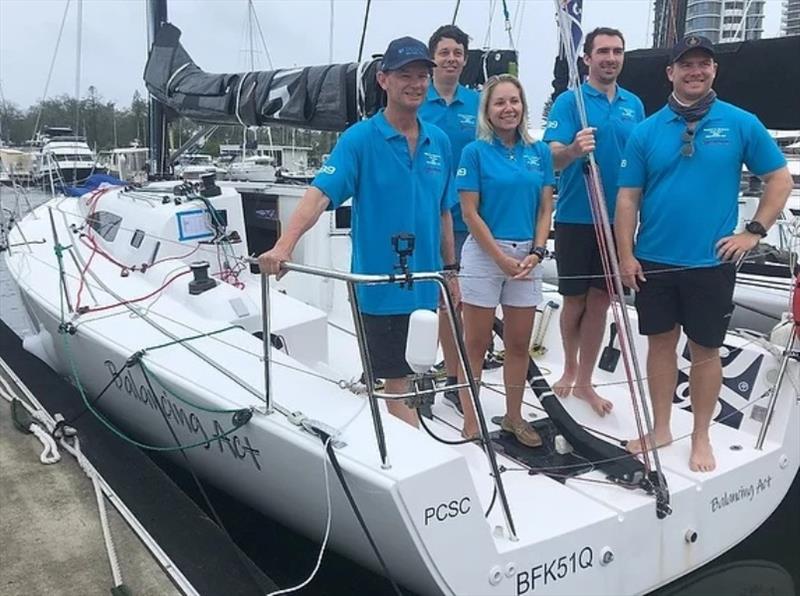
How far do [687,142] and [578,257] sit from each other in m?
0.81

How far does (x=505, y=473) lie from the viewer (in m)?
3.39

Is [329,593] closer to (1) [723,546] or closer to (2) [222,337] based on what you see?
(2) [222,337]

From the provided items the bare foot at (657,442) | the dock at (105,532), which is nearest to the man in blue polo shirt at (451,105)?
the bare foot at (657,442)

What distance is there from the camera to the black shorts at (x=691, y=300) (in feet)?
10.3

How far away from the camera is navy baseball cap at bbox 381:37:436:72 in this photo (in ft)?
9.16

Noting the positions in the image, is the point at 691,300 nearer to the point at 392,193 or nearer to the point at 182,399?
the point at 392,193

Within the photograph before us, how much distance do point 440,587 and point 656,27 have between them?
306 inches

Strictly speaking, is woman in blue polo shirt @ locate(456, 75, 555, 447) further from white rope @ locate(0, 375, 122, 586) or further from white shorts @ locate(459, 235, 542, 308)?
white rope @ locate(0, 375, 122, 586)

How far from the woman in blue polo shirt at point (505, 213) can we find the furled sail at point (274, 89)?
4.00ft

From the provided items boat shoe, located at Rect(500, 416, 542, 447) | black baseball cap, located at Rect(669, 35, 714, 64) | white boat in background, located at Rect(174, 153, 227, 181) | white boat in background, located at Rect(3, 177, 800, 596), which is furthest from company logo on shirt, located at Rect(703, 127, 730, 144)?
white boat in background, located at Rect(174, 153, 227, 181)

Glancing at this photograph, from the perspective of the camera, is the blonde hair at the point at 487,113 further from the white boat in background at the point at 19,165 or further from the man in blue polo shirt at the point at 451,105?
the white boat in background at the point at 19,165

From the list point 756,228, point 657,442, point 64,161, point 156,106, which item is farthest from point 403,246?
→ point 64,161

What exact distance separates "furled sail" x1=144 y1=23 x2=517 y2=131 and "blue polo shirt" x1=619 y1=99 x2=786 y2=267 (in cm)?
138

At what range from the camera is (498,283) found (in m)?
3.28
